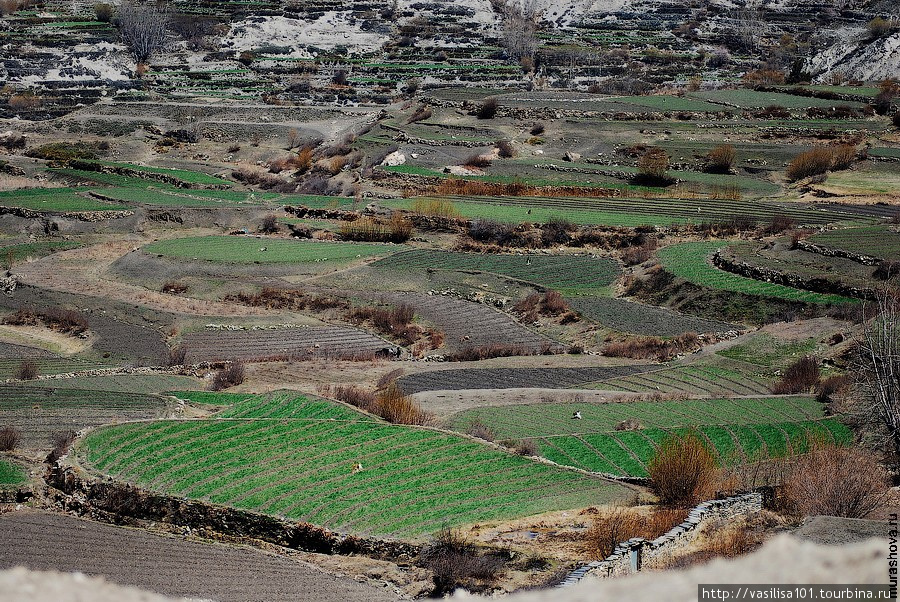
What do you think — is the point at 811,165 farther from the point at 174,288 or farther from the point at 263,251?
the point at 174,288

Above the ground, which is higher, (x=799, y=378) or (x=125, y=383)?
(x=799, y=378)

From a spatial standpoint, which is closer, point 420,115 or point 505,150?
point 505,150

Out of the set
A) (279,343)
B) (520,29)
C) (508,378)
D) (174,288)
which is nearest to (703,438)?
(508,378)

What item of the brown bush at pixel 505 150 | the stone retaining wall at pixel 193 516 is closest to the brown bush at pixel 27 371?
the stone retaining wall at pixel 193 516

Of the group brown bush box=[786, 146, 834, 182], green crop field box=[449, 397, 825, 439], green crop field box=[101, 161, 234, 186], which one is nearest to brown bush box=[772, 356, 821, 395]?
green crop field box=[449, 397, 825, 439]

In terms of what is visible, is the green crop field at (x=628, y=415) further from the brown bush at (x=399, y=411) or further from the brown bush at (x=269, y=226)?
the brown bush at (x=269, y=226)

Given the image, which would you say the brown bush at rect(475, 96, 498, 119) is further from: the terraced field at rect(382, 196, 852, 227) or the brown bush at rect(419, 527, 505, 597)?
the brown bush at rect(419, 527, 505, 597)
